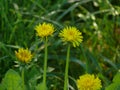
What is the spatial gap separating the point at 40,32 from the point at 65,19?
154cm

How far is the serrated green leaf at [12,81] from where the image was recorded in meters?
1.51

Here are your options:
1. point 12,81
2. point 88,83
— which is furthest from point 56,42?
point 88,83

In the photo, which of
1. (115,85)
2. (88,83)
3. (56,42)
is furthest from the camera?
(56,42)

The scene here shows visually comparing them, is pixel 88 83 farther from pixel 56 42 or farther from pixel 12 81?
pixel 56 42

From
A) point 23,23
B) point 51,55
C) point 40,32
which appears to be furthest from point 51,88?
point 40,32

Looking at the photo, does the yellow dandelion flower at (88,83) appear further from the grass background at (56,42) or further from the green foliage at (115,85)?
the grass background at (56,42)

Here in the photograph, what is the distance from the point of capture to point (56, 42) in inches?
85.4

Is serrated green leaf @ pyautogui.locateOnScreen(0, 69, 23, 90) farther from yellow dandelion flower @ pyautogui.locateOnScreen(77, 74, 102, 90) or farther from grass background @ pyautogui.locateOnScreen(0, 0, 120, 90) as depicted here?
yellow dandelion flower @ pyautogui.locateOnScreen(77, 74, 102, 90)

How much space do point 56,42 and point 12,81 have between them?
676 millimetres

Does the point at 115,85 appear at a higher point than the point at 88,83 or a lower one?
lower

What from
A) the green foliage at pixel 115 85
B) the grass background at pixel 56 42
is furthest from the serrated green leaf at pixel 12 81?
the green foliage at pixel 115 85

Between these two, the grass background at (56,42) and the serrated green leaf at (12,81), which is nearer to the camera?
the serrated green leaf at (12,81)

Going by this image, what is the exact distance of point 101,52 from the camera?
8.01 ft

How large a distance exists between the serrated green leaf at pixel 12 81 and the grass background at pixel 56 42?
8.9 inches
